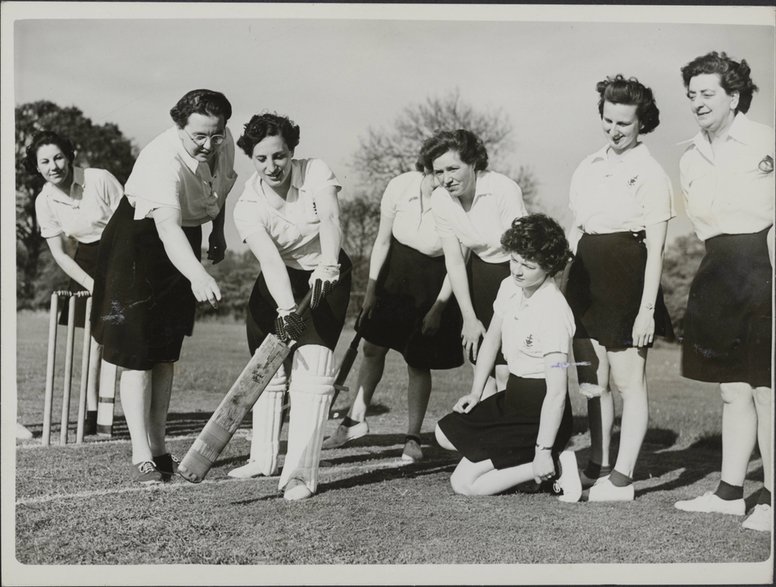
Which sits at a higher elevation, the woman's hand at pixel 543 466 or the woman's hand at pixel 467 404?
the woman's hand at pixel 467 404

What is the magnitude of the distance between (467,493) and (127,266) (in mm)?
2031

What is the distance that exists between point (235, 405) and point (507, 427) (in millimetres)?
1330

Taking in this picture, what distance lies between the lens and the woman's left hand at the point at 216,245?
5297mm

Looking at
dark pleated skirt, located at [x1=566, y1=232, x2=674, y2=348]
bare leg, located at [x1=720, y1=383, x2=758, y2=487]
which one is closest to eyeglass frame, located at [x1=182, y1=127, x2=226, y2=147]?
dark pleated skirt, located at [x1=566, y1=232, x2=674, y2=348]

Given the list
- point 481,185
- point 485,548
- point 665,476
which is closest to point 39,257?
point 481,185

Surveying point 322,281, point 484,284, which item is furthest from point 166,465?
point 484,284

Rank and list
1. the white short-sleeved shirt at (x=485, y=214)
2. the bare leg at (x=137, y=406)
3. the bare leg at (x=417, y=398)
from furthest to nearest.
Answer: the bare leg at (x=417, y=398), the white short-sleeved shirt at (x=485, y=214), the bare leg at (x=137, y=406)

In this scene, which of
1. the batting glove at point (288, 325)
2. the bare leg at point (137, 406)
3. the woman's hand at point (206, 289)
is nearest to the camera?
the woman's hand at point (206, 289)

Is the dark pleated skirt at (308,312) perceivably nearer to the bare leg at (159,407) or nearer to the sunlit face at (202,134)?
the bare leg at (159,407)

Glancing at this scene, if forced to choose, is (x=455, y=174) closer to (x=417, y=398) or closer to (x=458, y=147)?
(x=458, y=147)

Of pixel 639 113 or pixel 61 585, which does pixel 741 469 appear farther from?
pixel 61 585

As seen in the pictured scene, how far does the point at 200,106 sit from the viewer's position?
4945mm

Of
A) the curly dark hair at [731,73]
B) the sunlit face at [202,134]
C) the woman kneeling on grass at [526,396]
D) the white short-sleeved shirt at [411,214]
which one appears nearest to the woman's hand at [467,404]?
the woman kneeling on grass at [526,396]

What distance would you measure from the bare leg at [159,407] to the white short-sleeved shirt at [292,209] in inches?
32.7
